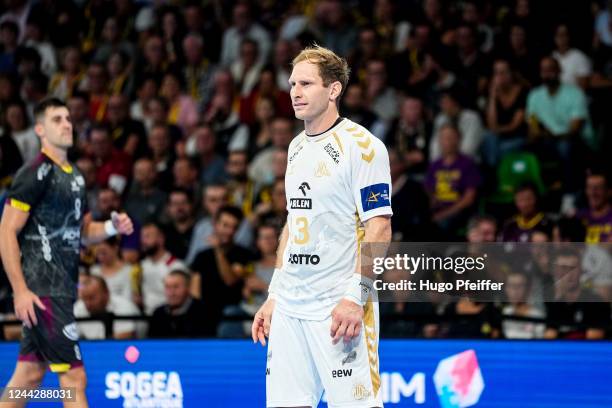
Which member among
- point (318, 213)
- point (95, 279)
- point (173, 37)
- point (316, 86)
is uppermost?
point (173, 37)

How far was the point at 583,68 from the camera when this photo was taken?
38.8ft

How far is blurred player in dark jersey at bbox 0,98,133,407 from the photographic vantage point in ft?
22.6

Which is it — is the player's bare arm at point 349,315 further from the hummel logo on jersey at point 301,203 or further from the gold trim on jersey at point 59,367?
the gold trim on jersey at point 59,367

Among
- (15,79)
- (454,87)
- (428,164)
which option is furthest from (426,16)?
(15,79)

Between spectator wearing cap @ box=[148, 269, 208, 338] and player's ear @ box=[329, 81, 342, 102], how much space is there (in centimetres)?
338

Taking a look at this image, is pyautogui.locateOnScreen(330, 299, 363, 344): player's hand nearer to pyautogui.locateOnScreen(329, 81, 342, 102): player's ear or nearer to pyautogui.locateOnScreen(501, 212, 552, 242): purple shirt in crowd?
pyautogui.locateOnScreen(329, 81, 342, 102): player's ear

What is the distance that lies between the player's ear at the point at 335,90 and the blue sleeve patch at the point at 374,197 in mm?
556

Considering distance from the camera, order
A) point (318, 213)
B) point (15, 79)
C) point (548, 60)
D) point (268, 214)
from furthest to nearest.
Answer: point (15, 79) < point (548, 60) < point (268, 214) < point (318, 213)

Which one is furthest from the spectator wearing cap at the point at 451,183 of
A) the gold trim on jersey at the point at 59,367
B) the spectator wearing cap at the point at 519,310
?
the gold trim on jersey at the point at 59,367

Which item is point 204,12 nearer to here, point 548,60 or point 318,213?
point 548,60

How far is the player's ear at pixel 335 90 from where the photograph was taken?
5.59 meters

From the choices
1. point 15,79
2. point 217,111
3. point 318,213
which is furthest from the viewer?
point 15,79

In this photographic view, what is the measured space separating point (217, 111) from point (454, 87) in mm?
2921

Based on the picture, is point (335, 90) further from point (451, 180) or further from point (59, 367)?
point (451, 180)
